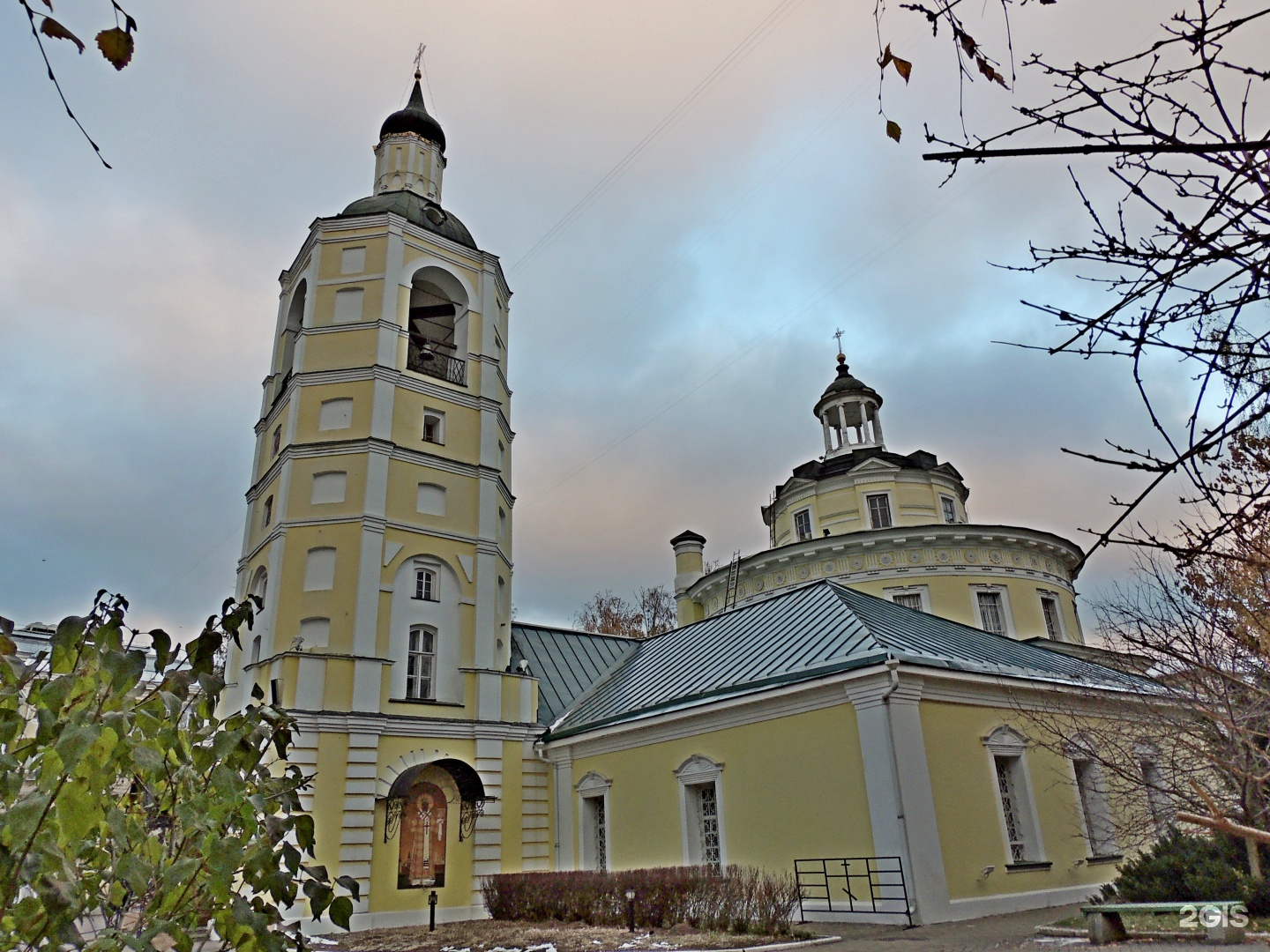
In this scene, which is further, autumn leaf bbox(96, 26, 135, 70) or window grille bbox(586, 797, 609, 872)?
window grille bbox(586, 797, 609, 872)

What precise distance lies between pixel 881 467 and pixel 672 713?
17732 mm

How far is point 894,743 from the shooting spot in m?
12.9

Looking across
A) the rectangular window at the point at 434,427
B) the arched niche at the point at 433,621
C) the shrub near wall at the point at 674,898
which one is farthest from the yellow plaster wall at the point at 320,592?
the shrub near wall at the point at 674,898

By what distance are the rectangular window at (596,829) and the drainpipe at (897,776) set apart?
7549 millimetres

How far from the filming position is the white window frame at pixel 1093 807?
1539 cm

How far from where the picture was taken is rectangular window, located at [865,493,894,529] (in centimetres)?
3094

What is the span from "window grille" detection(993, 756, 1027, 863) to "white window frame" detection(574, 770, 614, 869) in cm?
759

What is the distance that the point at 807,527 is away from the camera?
32.7 metres

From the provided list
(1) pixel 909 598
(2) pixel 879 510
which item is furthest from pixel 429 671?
(2) pixel 879 510

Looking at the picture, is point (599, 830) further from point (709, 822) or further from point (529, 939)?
point (529, 939)

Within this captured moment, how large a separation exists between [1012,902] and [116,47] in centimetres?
1521

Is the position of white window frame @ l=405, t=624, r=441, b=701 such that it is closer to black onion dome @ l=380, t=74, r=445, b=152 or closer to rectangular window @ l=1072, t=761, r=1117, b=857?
rectangular window @ l=1072, t=761, r=1117, b=857

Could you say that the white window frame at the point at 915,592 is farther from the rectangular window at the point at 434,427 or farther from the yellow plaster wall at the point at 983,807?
Answer: the rectangular window at the point at 434,427

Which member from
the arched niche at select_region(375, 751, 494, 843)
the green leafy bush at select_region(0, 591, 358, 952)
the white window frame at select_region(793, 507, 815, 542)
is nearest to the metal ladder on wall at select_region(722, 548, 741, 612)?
the white window frame at select_region(793, 507, 815, 542)
